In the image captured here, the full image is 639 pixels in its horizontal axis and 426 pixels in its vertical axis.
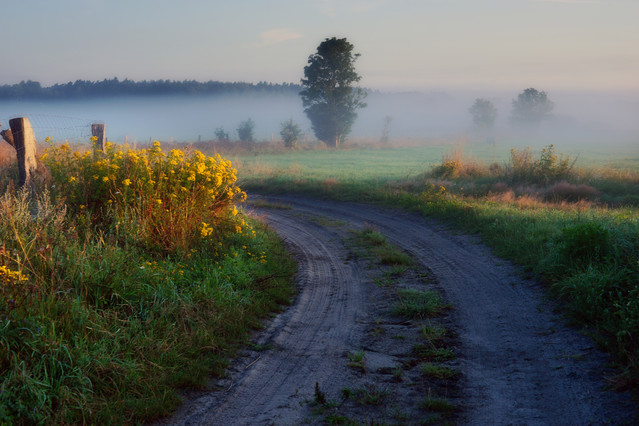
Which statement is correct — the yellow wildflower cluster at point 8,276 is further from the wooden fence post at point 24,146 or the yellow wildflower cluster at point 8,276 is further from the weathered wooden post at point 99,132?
the weathered wooden post at point 99,132

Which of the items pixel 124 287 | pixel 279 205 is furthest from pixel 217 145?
pixel 124 287

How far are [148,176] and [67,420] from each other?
4.93m

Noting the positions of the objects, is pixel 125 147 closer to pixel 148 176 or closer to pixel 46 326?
pixel 148 176

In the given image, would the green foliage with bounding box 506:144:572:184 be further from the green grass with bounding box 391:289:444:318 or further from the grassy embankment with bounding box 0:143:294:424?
the green grass with bounding box 391:289:444:318

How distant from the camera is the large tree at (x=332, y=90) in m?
46.8

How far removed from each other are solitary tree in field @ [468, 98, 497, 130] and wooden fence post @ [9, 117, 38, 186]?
85861 mm

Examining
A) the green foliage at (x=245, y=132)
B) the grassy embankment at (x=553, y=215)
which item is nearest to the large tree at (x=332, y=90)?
the green foliage at (x=245, y=132)

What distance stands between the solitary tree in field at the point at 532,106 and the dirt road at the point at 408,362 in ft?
296

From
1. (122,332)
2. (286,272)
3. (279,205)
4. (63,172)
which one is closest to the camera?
(122,332)

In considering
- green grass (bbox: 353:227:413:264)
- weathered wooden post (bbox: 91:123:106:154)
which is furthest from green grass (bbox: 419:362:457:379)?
weathered wooden post (bbox: 91:123:106:154)

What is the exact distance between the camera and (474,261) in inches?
353

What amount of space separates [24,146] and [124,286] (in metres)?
4.64

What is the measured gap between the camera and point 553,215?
37.3ft

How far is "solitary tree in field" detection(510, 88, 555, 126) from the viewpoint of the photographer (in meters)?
87.2
